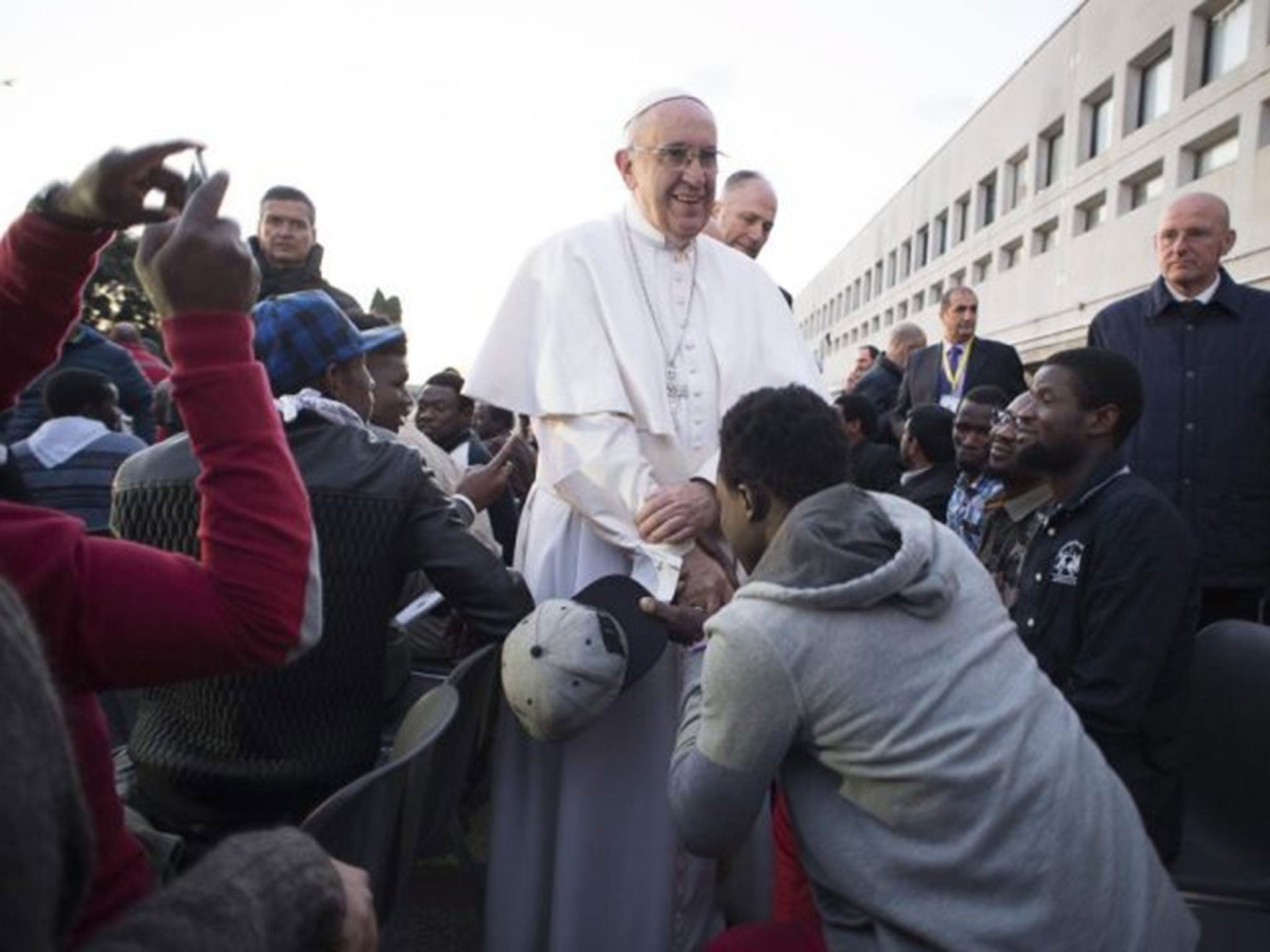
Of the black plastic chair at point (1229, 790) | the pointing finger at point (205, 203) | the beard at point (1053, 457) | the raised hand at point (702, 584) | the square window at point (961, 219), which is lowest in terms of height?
the black plastic chair at point (1229, 790)

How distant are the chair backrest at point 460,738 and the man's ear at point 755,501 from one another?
0.63 metres

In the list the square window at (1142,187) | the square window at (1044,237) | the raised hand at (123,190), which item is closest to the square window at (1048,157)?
the square window at (1044,237)

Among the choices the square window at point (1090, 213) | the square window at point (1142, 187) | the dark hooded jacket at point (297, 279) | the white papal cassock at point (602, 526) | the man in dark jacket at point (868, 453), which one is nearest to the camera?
the white papal cassock at point (602, 526)

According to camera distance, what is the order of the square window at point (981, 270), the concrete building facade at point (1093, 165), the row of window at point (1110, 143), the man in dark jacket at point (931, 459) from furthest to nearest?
1. the square window at point (981, 270)
2. the row of window at point (1110, 143)
3. the concrete building facade at point (1093, 165)
4. the man in dark jacket at point (931, 459)

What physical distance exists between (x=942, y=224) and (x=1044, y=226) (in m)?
10.1

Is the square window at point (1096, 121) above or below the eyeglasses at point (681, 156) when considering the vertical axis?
above

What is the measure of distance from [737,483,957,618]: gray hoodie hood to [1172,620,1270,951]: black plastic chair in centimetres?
120

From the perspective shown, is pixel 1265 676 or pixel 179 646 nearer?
pixel 179 646

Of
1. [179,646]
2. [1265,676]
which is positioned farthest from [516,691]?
[1265,676]

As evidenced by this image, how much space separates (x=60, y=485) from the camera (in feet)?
13.3

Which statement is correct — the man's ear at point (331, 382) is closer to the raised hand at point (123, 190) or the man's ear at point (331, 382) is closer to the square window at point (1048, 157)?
the raised hand at point (123, 190)

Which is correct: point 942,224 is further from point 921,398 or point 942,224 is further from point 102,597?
point 102,597

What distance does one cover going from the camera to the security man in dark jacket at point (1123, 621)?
7.68 ft

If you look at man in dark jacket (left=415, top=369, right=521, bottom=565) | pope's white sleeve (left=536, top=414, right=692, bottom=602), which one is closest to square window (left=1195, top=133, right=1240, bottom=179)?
man in dark jacket (left=415, top=369, right=521, bottom=565)
